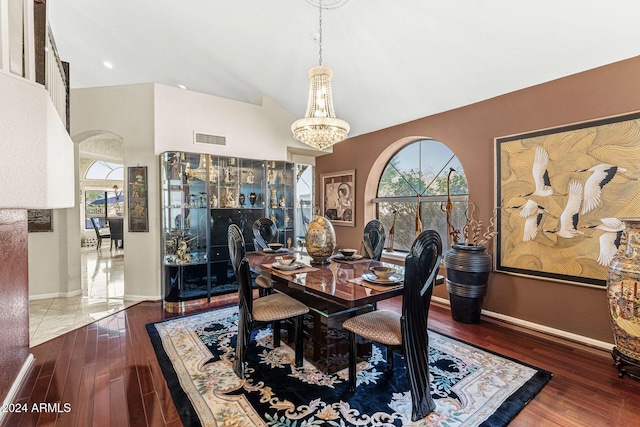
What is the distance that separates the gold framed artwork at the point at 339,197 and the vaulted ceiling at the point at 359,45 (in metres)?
1.05

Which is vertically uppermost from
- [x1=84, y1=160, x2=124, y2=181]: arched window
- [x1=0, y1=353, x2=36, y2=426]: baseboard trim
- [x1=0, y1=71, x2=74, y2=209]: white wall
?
[x1=84, y1=160, x2=124, y2=181]: arched window

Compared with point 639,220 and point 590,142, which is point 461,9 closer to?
point 590,142

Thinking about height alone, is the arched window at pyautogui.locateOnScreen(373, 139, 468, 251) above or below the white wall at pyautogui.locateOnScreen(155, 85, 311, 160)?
below

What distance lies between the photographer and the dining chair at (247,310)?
224 cm

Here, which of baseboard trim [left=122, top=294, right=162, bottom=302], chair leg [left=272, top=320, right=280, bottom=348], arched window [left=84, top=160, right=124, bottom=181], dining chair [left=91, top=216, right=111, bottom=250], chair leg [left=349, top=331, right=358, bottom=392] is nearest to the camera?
chair leg [left=349, top=331, right=358, bottom=392]

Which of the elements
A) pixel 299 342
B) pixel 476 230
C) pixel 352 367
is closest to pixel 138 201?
pixel 299 342

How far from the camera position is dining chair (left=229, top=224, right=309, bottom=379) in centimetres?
224

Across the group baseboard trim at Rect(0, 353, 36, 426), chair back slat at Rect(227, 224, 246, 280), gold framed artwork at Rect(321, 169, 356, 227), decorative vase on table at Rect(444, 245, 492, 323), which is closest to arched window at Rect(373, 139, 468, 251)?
gold framed artwork at Rect(321, 169, 356, 227)

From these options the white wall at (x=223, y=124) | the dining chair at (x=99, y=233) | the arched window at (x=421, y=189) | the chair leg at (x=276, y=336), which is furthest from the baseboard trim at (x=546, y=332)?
the dining chair at (x=99, y=233)

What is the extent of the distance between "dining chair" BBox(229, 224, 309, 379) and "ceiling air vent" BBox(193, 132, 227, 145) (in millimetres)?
2799

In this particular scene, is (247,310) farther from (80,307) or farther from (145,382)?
(80,307)

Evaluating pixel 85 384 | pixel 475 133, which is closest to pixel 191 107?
pixel 85 384

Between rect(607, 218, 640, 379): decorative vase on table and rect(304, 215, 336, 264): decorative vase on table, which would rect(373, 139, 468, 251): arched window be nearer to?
rect(607, 218, 640, 379): decorative vase on table

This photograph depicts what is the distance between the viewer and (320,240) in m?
2.74
